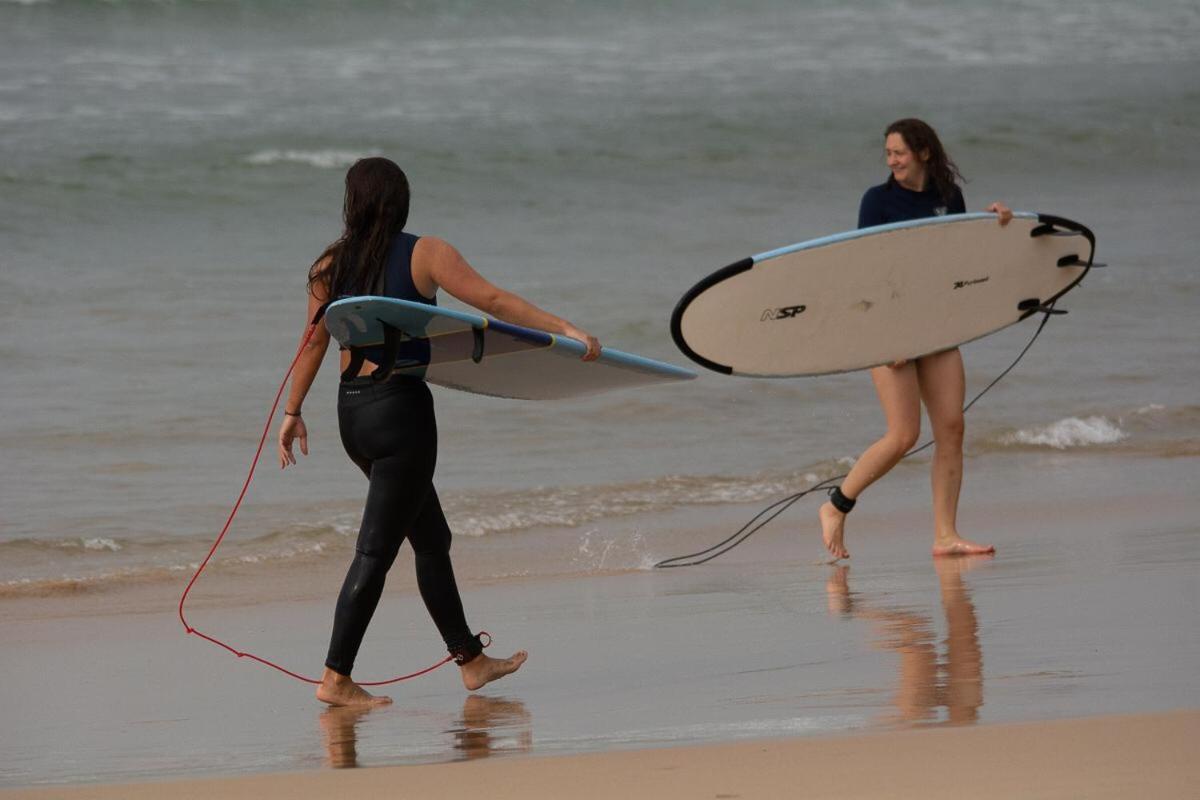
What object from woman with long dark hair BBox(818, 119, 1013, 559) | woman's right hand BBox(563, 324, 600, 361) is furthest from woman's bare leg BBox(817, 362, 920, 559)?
woman's right hand BBox(563, 324, 600, 361)

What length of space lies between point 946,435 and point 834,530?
1.85 feet

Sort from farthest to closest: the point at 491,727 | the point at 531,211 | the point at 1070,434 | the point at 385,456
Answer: the point at 531,211
the point at 1070,434
the point at 385,456
the point at 491,727

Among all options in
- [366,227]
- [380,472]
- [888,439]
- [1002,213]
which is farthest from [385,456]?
[1002,213]

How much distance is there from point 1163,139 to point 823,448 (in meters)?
17.7

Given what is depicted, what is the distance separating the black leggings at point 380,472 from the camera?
4.13 m

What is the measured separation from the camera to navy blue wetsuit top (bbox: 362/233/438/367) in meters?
4.09

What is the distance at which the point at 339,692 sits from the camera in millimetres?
4184

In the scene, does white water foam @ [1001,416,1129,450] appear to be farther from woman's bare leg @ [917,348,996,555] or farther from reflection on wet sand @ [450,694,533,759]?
reflection on wet sand @ [450,694,533,759]

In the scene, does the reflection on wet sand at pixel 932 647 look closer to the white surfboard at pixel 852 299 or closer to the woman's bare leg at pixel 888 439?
the woman's bare leg at pixel 888 439

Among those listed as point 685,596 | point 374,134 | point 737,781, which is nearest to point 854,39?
point 374,134

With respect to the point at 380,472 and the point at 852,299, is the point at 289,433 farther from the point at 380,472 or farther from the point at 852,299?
the point at 852,299

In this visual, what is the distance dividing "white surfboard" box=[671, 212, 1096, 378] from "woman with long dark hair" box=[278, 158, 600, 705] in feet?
6.14

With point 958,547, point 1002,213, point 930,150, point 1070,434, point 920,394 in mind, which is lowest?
point 1070,434

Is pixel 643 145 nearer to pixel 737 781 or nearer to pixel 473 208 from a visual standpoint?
pixel 473 208
